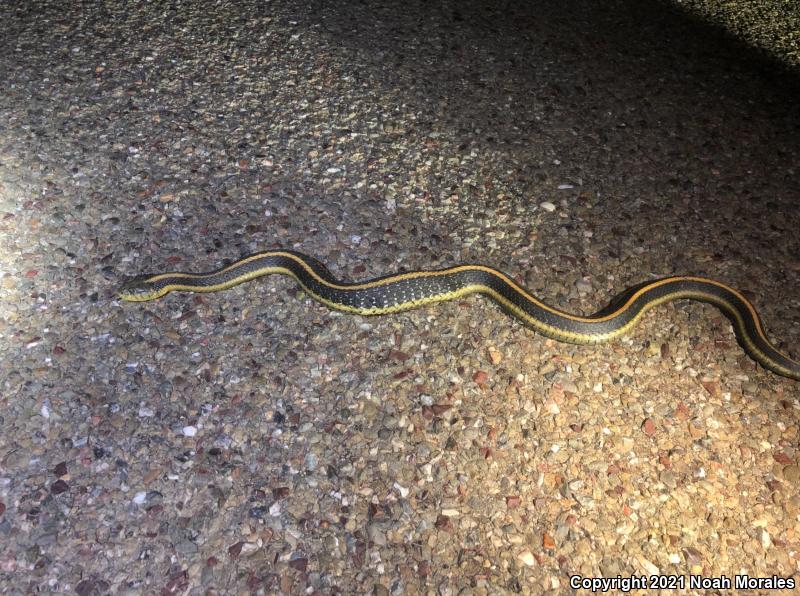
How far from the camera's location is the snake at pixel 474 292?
3.51 m

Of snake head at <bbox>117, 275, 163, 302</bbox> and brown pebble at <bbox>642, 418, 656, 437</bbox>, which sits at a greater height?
brown pebble at <bbox>642, 418, 656, 437</bbox>

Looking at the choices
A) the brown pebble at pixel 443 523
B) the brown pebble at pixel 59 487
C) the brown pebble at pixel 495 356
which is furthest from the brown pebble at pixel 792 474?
the brown pebble at pixel 59 487

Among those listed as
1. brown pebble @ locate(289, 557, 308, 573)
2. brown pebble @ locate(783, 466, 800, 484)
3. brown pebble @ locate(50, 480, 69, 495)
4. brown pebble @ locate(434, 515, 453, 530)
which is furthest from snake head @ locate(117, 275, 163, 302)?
brown pebble @ locate(783, 466, 800, 484)

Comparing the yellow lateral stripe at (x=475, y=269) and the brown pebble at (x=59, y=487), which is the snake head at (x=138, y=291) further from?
the brown pebble at (x=59, y=487)

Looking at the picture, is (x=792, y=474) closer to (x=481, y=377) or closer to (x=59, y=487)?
(x=481, y=377)

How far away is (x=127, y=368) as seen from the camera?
11.1 ft

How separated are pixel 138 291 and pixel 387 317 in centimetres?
141

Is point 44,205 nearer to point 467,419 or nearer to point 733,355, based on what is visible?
point 467,419

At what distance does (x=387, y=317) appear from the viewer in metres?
3.67

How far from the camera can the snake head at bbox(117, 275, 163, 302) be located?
363 cm

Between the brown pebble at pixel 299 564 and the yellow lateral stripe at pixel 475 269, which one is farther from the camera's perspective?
the yellow lateral stripe at pixel 475 269

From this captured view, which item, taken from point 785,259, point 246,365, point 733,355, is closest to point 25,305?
point 246,365

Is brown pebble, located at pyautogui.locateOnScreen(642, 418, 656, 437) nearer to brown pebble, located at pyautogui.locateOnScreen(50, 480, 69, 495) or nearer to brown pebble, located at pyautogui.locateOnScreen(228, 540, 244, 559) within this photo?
brown pebble, located at pyautogui.locateOnScreen(228, 540, 244, 559)

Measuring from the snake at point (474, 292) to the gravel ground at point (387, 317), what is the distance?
87 millimetres
